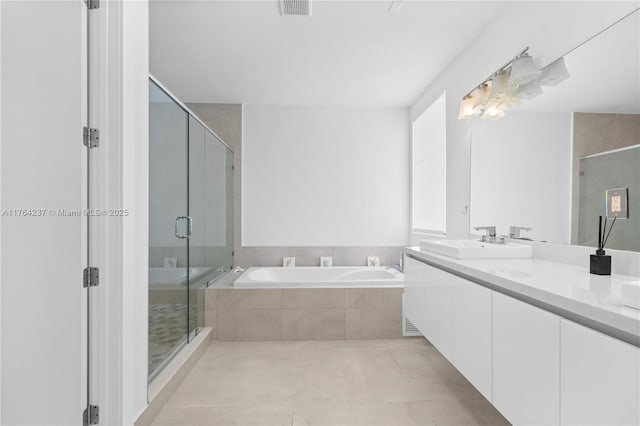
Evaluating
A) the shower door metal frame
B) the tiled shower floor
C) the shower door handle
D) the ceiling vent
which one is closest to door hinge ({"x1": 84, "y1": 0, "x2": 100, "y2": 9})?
the shower door metal frame

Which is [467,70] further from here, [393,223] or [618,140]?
[393,223]

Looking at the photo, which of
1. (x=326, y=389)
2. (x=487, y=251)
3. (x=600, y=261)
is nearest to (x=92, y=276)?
(x=326, y=389)

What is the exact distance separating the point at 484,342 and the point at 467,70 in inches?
80.9

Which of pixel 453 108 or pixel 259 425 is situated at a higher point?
pixel 453 108

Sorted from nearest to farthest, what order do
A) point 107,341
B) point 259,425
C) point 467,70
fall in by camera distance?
point 107,341 → point 259,425 → point 467,70

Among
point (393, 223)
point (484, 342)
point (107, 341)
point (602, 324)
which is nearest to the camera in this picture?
point (602, 324)

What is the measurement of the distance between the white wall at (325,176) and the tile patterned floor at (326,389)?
1.45 meters

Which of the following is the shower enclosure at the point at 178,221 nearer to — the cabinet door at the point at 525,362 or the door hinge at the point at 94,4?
the door hinge at the point at 94,4

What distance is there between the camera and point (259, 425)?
179 centimetres

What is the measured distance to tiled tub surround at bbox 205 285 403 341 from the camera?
3000 millimetres

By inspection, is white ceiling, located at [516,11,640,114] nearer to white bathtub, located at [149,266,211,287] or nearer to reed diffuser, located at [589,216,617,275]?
reed diffuser, located at [589,216,617,275]

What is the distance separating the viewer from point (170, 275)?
2197 mm

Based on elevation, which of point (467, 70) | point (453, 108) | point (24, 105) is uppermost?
point (467, 70)

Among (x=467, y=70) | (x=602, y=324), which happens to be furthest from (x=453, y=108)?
(x=602, y=324)
